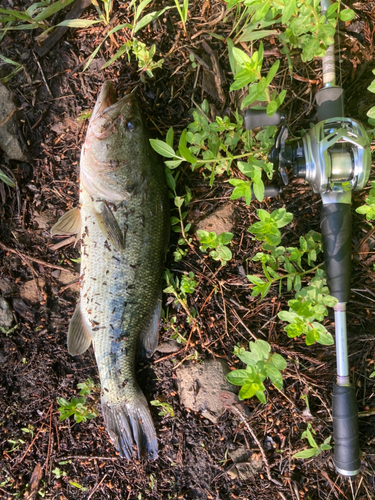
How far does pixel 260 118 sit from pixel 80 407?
8.22 feet

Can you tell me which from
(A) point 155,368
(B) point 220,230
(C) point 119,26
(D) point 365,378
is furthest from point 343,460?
(C) point 119,26

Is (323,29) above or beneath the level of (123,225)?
above

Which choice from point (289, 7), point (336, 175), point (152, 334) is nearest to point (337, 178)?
point (336, 175)

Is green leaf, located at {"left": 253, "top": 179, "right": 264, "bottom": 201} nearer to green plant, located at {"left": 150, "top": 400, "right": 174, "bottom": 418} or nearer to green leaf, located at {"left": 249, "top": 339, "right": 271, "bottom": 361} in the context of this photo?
green leaf, located at {"left": 249, "top": 339, "right": 271, "bottom": 361}

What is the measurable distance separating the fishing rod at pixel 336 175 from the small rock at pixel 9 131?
73.2 inches

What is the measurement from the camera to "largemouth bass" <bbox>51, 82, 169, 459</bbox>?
239cm

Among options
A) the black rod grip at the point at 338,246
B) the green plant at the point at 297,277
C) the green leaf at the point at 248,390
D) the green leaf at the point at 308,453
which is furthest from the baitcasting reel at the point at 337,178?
the green leaf at the point at 248,390

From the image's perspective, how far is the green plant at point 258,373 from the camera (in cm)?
204

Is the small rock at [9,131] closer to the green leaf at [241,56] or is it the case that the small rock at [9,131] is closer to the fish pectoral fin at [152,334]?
the fish pectoral fin at [152,334]

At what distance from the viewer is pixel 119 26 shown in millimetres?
2479

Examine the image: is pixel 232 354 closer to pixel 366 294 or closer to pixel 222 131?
pixel 366 294

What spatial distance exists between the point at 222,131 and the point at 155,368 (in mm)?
1883

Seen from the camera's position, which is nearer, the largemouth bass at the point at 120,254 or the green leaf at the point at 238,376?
the green leaf at the point at 238,376

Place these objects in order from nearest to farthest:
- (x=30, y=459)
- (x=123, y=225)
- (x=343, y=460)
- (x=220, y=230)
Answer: (x=343, y=460) < (x=123, y=225) < (x=220, y=230) < (x=30, y=459)
